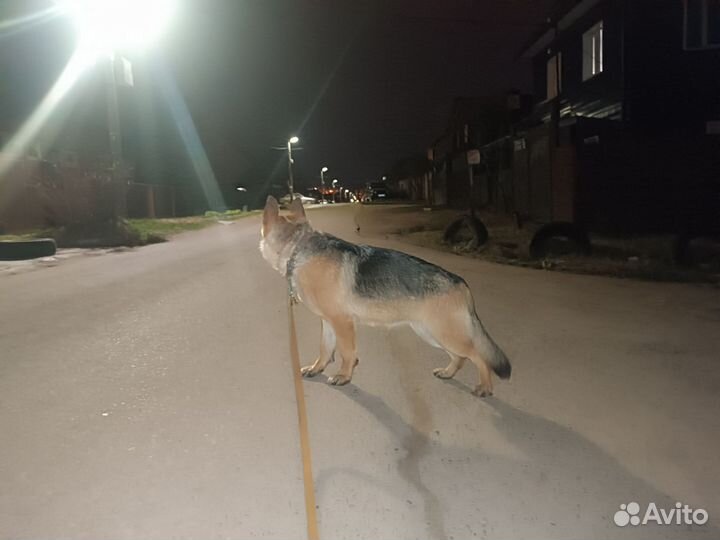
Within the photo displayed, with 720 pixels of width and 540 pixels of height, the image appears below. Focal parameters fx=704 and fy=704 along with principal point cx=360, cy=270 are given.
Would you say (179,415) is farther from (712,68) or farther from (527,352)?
(712,68)

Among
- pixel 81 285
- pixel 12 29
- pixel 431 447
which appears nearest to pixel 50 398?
pixel 431 447

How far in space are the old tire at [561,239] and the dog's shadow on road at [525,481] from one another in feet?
33.7

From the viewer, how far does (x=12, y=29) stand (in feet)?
104

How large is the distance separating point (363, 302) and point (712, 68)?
17.0 meters

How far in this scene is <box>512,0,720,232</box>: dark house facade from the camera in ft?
58.7

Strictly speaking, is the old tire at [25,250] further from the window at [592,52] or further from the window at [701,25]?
the window at [701,25]

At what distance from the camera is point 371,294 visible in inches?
229

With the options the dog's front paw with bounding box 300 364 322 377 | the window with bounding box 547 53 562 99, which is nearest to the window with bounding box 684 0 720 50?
the window with bounding box 547 53 562 99

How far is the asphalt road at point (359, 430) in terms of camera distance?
12.8 ft

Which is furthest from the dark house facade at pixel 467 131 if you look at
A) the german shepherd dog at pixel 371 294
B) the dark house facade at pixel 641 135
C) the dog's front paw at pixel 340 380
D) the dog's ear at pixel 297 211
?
the dog's front paw at pixel 340 380

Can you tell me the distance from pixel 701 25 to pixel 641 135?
3.67 metres

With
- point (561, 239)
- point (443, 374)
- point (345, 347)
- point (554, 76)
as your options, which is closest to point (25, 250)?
point (561, 239)

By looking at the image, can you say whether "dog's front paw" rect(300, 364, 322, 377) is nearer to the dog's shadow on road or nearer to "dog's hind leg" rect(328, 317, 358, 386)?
"dog's hind leg" rect(328, 317, 358, 386)

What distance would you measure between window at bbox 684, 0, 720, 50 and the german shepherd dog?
16.3m
